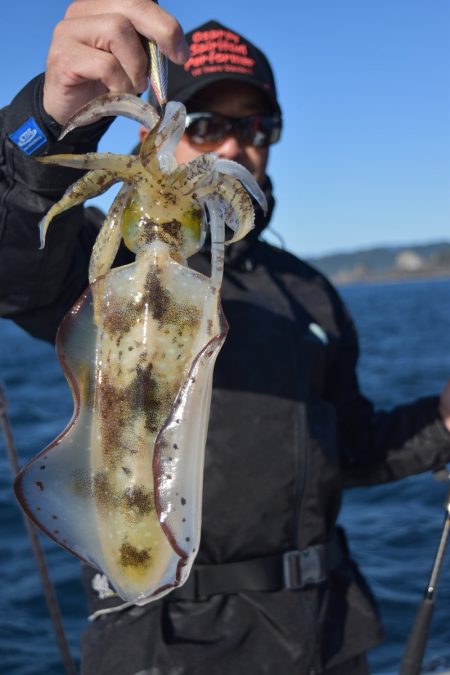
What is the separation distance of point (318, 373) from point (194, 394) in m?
1.84

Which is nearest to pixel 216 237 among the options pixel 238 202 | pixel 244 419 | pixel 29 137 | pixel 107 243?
pixel 238 202

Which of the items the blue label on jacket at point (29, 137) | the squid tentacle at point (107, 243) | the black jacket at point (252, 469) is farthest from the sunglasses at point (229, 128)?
the squid tentacle at point (107, 243)

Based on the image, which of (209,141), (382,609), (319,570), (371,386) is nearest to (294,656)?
(319,570)

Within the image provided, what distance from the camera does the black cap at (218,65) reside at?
3529 mm

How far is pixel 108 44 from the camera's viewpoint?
6.32 feet

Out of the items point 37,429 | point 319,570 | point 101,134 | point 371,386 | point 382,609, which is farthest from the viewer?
point 371,386

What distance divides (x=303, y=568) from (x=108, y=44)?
216cm

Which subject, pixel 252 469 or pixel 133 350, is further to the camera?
pixel 252 469

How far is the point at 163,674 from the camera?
2.95 metres

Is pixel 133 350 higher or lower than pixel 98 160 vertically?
lower

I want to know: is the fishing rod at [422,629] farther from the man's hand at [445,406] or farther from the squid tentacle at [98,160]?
the squid tentacle at [98,160]

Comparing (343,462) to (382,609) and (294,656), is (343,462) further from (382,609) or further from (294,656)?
(382,609)

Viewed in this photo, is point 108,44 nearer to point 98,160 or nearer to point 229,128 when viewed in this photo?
point 98,160

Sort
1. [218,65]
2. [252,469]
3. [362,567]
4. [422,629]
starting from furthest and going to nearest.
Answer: [362,567] → [422,629] → [218,65] → [252,469]
